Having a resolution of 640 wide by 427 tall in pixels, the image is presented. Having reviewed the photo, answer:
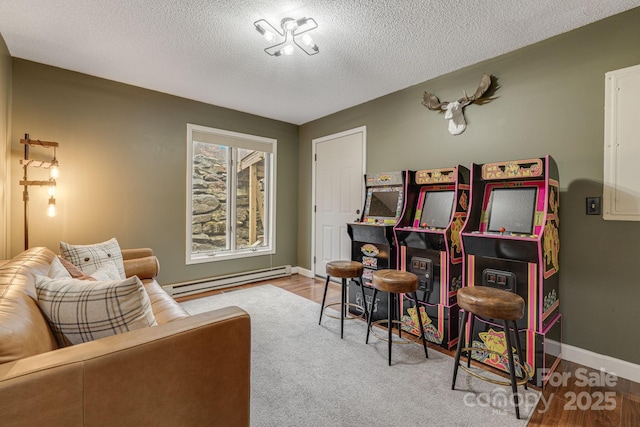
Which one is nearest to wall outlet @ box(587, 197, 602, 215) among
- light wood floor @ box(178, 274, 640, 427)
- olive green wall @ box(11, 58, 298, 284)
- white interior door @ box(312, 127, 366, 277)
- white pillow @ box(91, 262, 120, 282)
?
light wood floor @ box(178, 274, 640, 427)

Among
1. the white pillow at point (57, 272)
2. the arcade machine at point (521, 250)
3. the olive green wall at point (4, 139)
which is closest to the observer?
the white pillow at point (57, 272)

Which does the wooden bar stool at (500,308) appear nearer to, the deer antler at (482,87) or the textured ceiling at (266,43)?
the deer antler at (482,87)

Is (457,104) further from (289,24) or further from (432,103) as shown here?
(289,24)

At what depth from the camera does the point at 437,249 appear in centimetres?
257

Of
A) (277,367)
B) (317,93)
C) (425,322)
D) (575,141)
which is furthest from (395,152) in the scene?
(277,367)

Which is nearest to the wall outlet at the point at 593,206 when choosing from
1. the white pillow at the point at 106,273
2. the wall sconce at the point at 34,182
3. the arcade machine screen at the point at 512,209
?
the arcade machine screen at the point at 512,209

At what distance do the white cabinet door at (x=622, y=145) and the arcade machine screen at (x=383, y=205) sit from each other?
161 centimetres

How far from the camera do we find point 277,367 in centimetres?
224

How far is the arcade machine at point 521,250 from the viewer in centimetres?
204

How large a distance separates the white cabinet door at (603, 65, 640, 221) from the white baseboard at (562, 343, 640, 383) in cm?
104

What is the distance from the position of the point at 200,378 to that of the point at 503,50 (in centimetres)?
338

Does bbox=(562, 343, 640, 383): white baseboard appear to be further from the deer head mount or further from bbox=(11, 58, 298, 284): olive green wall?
bbox=(11, 58, 298, 284): olive green wall

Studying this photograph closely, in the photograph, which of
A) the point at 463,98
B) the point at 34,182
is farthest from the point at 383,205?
the point at 34,182

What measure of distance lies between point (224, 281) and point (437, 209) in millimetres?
3106
